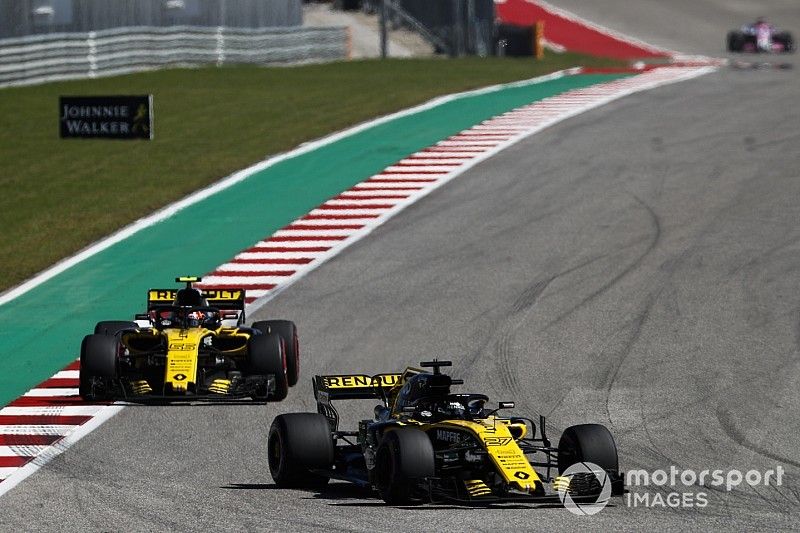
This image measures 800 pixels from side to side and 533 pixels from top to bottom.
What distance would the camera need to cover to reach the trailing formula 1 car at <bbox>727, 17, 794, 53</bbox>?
190 ft

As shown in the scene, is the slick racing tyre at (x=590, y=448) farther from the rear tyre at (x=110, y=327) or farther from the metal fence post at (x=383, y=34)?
the metal fence post at (x=383, y=34)

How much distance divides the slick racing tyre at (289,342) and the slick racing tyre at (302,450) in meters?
4.20

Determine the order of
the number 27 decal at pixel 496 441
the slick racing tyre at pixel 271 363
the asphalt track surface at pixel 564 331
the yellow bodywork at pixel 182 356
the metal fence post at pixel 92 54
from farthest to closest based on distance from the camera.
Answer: the metal fence post at pixel 92 54 < the slick racing tyre at pixel 271 363 < the yellow bodywork at pixel 182 356 < the asphalt track surface at pixel 564 331 < the number 27 decal at pixel 496 441

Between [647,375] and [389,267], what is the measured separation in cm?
651

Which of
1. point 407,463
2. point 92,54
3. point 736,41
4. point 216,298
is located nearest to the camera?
point 407,463

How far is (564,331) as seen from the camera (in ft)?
64.7

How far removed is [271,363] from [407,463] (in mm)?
5146

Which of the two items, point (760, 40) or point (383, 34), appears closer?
point (383, 34)

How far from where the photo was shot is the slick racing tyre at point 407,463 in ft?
39.9

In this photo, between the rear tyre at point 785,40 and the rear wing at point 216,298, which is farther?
the rear tyre at point 785,40

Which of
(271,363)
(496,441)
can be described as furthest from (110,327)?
(496,441)

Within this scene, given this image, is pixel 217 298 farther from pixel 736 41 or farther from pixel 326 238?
pixel 736 41

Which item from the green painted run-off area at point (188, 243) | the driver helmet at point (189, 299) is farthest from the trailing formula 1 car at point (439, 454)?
the green painted run-off area at point (188, 243)

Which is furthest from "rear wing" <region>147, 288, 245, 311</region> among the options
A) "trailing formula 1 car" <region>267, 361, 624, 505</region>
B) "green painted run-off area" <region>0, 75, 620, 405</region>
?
"trailing formula 1 car" <region>267, 361, 624, 505</region>
